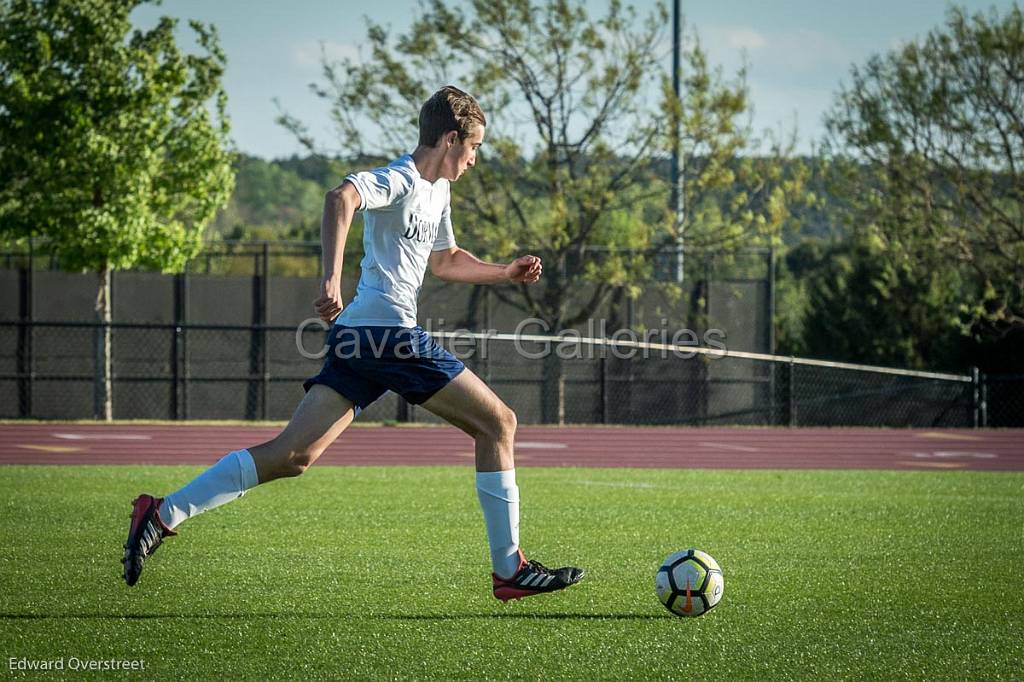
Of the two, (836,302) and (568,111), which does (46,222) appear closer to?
(568,111)

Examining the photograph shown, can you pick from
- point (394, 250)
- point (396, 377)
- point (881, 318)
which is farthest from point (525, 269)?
point (881, 318)

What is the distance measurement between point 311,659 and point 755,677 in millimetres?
1548

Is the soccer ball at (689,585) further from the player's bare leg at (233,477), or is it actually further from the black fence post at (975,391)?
the black fence post at (975,391)

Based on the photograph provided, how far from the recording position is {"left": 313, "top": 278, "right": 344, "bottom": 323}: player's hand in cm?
472

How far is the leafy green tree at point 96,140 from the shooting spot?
2211 cm

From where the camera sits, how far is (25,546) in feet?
23.3

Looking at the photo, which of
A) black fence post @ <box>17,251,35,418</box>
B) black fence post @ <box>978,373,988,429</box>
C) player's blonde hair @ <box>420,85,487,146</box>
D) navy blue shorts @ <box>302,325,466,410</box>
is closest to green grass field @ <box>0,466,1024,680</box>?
navy blue shorts @ <box>302,325,466,410</box>

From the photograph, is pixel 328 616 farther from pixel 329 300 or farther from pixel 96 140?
pixel 96 140

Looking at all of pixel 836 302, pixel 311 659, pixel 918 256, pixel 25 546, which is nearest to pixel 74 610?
pixel 311 659

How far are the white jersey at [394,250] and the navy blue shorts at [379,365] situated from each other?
0.18ft

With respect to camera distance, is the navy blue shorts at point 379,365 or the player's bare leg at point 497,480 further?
the player's bare leg at point 497,480

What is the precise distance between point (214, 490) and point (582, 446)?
13.1m

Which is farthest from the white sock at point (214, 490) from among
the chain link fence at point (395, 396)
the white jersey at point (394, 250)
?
the chain link fence at point (395, 396)

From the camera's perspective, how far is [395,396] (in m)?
24.0
